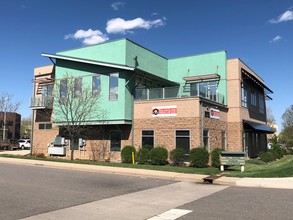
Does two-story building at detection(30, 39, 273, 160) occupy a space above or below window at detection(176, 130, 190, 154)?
above

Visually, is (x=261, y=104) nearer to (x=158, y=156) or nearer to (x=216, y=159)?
(x=216, y=159)

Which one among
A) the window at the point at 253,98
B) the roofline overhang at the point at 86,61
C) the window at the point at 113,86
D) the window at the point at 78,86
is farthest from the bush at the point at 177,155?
the window at the point at 253,98

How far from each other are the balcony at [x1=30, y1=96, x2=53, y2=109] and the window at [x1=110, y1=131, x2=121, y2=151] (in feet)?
24.3

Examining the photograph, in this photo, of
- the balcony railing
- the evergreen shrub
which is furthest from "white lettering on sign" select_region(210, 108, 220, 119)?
the evergreen shrub

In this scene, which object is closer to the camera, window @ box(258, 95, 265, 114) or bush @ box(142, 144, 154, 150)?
bush @ box(142, 144, 154, 150)

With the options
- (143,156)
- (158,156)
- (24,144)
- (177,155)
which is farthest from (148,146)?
(24,144)

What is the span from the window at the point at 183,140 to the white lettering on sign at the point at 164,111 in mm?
1416

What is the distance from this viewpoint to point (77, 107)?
80.8ft

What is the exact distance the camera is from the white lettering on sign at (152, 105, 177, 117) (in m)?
22.7

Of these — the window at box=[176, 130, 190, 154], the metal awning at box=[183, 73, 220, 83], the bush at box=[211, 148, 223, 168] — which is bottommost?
the bush at box=[211, 148, 223, 168]

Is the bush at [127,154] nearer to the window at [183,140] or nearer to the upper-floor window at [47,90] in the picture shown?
the window at [183,140]

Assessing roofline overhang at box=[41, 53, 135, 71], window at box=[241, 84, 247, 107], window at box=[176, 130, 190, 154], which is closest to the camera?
window at box=[176, 130, 190, 154]

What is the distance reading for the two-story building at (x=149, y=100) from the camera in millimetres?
22736

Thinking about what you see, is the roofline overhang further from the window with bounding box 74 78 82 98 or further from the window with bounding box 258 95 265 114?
the window with bounding box 258 95 265 114
